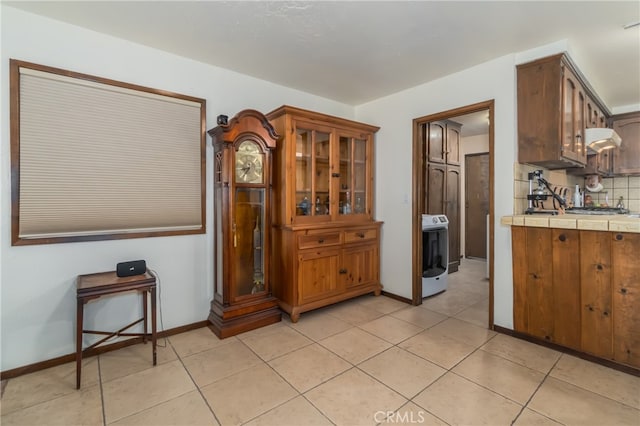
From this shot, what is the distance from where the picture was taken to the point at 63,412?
167 centimetres

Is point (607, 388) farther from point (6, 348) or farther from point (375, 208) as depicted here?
point (6, 348)

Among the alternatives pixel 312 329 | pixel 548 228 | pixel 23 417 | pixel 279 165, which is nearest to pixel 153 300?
pixel 23 417

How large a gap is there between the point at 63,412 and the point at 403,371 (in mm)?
2102

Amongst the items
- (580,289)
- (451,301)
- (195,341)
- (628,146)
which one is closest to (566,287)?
(580,289)

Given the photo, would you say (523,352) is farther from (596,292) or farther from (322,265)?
(322,265)

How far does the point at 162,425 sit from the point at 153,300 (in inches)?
33.6

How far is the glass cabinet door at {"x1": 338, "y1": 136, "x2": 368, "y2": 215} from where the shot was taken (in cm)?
342

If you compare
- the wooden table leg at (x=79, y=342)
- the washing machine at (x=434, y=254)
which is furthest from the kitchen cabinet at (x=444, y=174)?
the wooden table leg at (x=79, y=342)

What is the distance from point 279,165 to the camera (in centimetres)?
299

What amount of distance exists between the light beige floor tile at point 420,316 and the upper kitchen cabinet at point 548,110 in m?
1.71

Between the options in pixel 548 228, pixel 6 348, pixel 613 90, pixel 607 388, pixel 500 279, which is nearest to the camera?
pixel 607 388

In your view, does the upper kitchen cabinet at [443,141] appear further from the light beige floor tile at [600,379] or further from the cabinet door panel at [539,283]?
the light beige floor tile at [600,379]

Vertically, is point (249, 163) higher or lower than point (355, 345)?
higher

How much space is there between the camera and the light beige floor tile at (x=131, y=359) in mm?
2070
